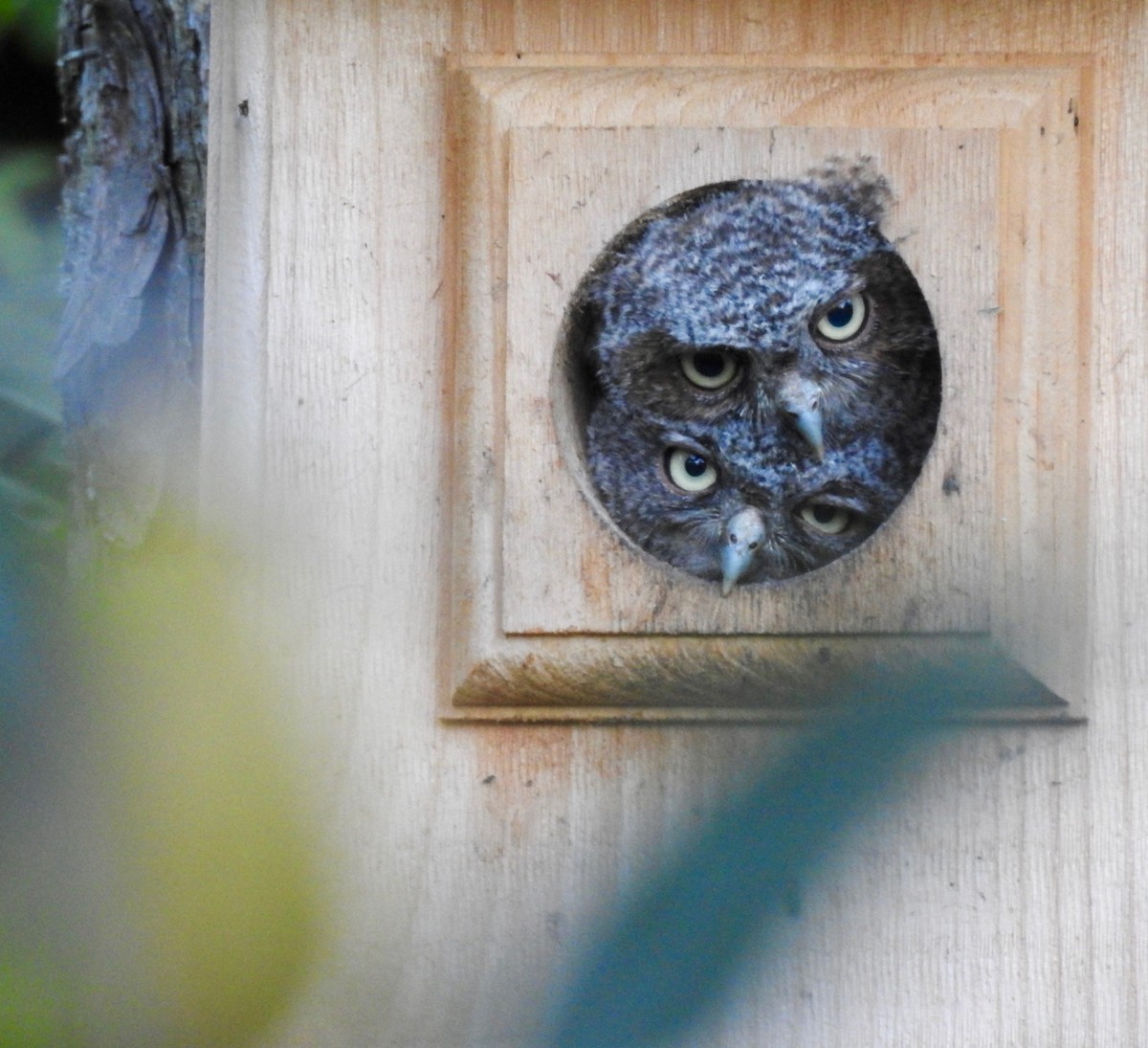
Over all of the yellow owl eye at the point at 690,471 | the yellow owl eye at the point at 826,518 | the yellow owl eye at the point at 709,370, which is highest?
the yellow owl eye at the point at 709,370

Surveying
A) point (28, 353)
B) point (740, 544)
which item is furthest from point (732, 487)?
point (28, 353)

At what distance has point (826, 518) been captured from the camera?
1896 mm

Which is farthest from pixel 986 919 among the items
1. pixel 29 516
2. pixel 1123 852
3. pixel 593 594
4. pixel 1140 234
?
pixel 29 516

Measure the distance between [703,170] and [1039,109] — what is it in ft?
1.01

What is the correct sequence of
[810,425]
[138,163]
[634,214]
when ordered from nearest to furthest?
[634,214]
[810,425]
[138,163]

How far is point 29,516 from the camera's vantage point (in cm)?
61

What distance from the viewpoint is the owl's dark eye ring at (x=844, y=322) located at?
1.77 m

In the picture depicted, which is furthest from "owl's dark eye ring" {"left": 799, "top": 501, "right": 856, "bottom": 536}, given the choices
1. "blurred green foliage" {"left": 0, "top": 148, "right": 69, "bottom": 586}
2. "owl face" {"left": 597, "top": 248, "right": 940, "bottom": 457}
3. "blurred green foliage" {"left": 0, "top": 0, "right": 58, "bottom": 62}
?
"blurred green foliage" {"left": 0, "top": 148, "right": 69, "bottom": 586}

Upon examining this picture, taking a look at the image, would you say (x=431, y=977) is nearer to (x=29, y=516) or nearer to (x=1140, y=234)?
(x=29, y=516)

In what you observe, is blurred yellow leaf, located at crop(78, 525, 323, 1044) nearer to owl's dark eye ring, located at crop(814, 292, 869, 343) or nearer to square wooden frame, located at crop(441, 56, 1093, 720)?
square wooden frame, located at crop(441, 56, 1093, 720)

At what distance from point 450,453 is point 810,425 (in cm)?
46

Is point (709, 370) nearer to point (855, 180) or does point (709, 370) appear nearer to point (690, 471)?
point (690, 471)

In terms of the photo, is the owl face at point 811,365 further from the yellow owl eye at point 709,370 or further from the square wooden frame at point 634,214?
the square wooden frame at point 634,214

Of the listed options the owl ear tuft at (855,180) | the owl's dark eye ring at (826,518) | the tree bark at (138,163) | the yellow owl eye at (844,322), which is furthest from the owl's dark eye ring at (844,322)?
the tree bark at (138,163)
